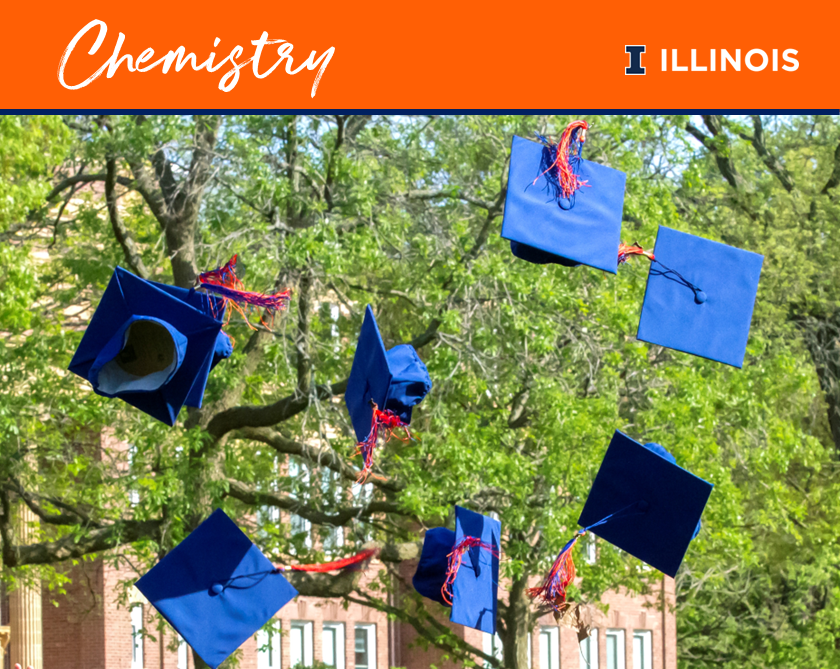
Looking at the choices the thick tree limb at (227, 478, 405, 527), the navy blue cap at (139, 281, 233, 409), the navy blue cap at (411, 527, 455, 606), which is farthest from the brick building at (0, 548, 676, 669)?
the navy blue cap at (139, 281, 233, 409)

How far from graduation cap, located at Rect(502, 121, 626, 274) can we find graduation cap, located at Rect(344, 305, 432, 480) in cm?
98

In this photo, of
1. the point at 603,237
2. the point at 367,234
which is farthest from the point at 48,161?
the point at 603,237

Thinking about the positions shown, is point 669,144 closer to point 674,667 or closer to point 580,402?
point 580,402

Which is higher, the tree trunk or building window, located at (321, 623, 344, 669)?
building window, located at (321, 623, 344, 669)

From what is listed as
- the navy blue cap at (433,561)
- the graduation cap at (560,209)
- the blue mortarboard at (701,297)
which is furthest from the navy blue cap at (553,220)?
the navy blue cap at (433,561)

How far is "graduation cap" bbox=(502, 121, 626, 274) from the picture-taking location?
7.37 m

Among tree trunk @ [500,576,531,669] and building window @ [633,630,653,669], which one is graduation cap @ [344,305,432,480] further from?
building window @ [633,630,653,669]

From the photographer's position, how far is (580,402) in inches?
498

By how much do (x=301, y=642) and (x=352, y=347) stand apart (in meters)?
13.5

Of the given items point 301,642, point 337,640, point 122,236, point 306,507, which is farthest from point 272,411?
point 337,640

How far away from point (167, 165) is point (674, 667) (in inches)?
841

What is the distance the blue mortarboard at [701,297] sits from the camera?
7758 mm

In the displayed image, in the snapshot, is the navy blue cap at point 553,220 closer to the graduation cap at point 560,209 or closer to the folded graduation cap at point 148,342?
the graduation cap at point 560,209

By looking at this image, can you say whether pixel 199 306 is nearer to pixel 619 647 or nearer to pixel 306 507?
pixel 306 507
